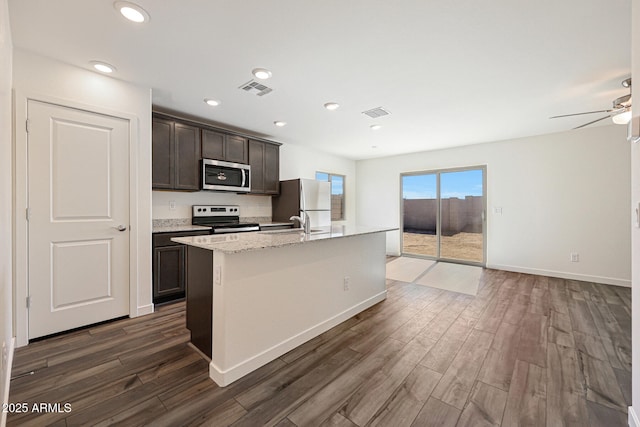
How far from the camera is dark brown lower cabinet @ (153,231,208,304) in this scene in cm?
309

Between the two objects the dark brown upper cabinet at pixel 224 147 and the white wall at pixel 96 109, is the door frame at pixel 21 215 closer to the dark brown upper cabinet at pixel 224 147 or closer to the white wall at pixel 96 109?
the white wall at pixel 96 109

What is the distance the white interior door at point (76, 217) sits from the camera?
7.61 ft

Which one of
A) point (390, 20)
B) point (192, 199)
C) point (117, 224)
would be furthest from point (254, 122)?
point (390, 20)

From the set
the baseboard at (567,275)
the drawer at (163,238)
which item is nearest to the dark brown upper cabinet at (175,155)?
the drawer at (163,238)

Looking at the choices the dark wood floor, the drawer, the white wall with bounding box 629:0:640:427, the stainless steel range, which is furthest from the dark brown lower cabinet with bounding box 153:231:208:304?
the white wall with bounding box 629:0:640:427

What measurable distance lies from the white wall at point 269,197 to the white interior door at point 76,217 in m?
1.06

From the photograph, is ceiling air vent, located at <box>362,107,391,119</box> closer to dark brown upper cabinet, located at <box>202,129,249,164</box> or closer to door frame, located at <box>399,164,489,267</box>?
dark brown upper cabinet, located at <box>202,129,249,164</box>

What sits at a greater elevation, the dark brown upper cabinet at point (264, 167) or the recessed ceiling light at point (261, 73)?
the recessed ceiling light at point (261, 73)

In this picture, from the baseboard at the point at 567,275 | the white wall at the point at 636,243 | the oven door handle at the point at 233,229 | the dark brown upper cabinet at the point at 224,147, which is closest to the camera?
the white wall at the point at 636,243

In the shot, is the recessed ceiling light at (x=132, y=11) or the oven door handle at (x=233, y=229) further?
the oven door handle at (x=233, y=229)

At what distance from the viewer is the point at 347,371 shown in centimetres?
194

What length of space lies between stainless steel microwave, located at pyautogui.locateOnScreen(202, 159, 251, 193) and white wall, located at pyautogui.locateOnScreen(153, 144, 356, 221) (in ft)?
1.36

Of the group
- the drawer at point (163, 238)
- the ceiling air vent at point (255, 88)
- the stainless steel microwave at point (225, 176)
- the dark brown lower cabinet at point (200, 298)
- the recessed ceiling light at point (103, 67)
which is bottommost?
the dark brown lower cabinet at point (200, 298)

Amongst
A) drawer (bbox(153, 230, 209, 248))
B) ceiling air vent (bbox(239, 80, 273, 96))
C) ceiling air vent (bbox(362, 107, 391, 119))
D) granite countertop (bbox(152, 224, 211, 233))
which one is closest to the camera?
ceiling air vent (bbox(239, 80, 273, 96))
